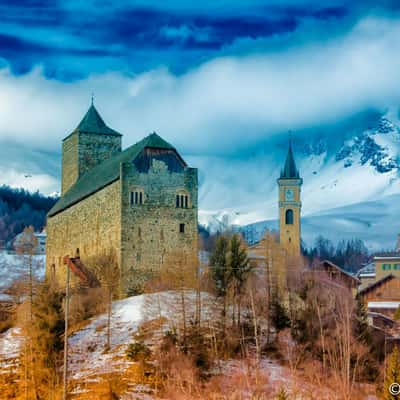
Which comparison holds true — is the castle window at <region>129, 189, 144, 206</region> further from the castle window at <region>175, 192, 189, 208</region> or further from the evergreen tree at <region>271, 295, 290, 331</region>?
the evergreen tree at <region>271, 295, 290, 331</region>

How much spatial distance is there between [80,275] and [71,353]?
16.9 meters

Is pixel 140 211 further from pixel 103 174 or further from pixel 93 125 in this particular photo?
pixel 93 125

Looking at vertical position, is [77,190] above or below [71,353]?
above

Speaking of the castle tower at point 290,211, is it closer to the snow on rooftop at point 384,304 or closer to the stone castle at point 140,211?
the snow on rooftop at point 384,304

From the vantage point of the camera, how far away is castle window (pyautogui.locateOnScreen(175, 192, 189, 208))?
91250 mm

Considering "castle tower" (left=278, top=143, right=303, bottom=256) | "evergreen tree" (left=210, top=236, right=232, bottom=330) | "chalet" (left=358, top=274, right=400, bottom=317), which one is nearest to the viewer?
"evergreen tree" (left=210, top=236, right=232, bottom=330)

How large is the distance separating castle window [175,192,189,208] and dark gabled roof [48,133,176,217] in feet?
13.1

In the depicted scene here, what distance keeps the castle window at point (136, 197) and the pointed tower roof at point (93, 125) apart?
22.1m

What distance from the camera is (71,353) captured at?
7356 centimetres

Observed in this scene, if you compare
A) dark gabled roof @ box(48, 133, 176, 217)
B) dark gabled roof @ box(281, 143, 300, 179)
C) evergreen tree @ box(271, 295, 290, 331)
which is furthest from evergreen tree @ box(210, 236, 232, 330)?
dark gabled roof @ box(281, 143, 300, 179)

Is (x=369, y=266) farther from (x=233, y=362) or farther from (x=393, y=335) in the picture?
(x=233, y=362)

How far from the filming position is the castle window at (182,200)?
91250mm

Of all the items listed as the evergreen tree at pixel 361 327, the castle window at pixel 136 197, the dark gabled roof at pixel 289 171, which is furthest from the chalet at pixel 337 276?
the dark gabled roof at pixel 289 171

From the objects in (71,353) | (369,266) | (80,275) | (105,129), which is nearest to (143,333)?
(71,353)
